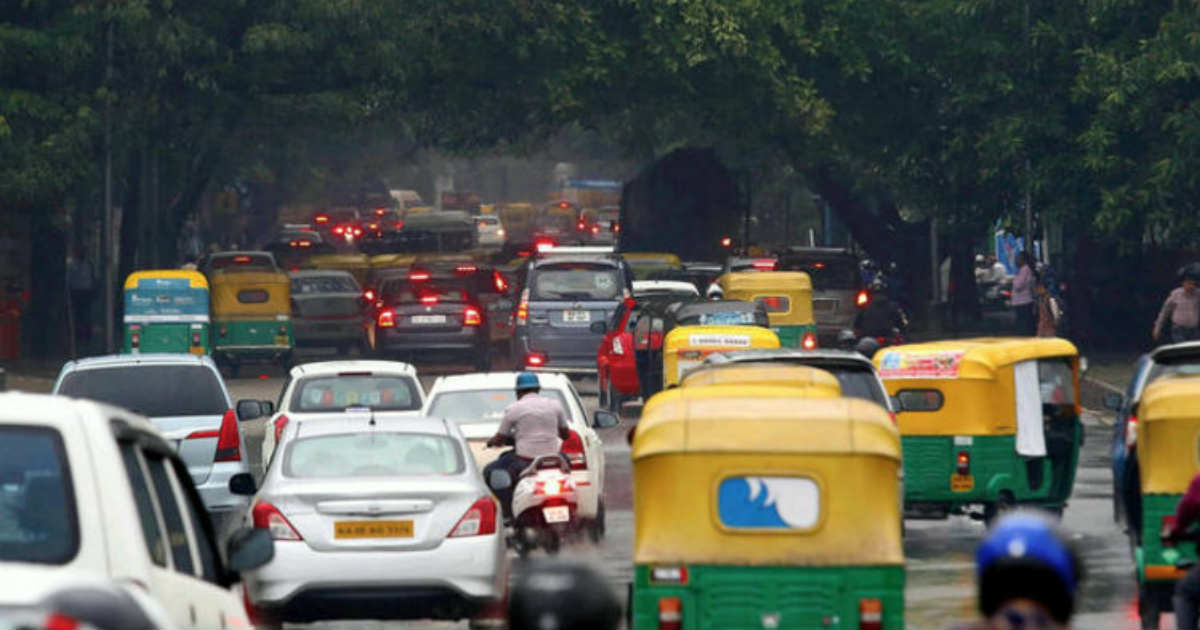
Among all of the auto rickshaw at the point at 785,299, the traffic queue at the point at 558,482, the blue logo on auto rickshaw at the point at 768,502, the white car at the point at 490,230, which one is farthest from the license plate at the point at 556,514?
the white car at the point at 490,230

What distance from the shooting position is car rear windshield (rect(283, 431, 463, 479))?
15.2 meters

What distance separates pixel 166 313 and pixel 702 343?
1161 cm

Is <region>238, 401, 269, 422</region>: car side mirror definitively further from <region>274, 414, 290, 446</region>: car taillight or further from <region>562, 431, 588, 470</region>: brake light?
<region>562, 431, 588, 470</region>: brake light

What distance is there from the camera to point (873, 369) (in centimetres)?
1858

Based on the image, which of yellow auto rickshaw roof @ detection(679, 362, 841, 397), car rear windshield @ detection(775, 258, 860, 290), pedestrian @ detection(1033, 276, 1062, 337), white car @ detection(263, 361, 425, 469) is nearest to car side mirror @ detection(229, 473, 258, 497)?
yellow auto rickshaw roof @ detection(679, 362, 841, 397)

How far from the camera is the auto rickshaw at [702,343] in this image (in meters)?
27.6

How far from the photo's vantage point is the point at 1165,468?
13.5 metres

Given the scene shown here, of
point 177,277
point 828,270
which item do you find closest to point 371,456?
point 177,277

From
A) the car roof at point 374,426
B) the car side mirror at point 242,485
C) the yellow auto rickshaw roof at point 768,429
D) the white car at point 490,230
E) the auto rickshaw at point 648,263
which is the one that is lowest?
the car side mirror at point 242,485

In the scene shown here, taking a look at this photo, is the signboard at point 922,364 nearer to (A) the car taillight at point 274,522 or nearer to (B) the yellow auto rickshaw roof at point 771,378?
(B) the yellow auto rickshaw roof at point 771,378

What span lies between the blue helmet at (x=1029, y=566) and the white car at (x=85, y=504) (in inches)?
107

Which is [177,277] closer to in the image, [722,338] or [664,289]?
[664,289]

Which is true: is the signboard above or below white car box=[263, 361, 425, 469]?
above

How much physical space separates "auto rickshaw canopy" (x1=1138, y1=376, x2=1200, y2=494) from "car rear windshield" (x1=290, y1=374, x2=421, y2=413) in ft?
33.6
